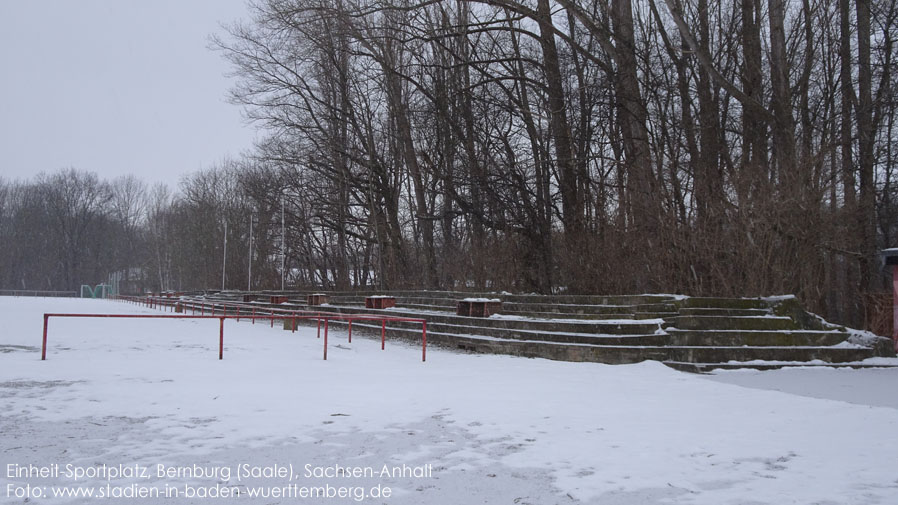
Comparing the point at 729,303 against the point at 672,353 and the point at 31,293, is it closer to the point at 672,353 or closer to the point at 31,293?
the point at 672,353

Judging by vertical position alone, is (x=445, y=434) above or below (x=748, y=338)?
below

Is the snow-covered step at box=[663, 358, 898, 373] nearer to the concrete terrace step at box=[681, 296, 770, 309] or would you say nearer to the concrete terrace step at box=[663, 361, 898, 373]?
the concrete terrace step at box=[663, 361, 898, 373]

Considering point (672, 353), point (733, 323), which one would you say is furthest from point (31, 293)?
point (733, 323)

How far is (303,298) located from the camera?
30.0 m

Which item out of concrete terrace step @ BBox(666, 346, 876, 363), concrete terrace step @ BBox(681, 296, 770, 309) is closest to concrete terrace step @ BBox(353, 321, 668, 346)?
concrete terrace step @ BBox(666, 346, 876, 363)

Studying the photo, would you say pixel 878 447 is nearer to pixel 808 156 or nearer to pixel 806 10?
pixel 808 156

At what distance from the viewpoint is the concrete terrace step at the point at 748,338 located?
1159 cm

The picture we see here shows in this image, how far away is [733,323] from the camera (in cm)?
1196

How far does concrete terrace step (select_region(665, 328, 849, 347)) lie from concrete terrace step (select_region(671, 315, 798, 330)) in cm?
20

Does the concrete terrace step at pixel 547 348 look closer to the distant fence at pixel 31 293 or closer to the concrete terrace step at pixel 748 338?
the concrete terrace step at pixel 748 338

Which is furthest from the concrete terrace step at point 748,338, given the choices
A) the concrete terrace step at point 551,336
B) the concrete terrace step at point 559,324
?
the concrete terrace step at point 559,324

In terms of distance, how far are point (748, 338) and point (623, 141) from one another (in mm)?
9774

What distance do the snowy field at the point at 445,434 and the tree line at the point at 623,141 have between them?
4.93m

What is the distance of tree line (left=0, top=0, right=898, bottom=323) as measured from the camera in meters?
15.2
